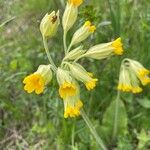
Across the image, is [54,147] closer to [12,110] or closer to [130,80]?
[12,110]

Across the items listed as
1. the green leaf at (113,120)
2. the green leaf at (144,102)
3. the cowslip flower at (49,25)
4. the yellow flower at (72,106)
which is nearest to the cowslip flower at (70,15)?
the cowslip flower at (49,25)

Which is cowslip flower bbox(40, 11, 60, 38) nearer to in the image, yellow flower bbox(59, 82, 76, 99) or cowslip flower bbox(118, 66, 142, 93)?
yellow flower bbox(59, 82, 76, 99)

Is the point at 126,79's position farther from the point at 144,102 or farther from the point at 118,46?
the point at 144,102

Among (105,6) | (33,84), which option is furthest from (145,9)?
(33,84)

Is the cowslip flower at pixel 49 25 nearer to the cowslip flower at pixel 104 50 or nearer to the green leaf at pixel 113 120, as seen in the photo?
the cowslip flower at pixel 104 50

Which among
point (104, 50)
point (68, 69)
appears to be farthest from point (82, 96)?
point (68, 69)

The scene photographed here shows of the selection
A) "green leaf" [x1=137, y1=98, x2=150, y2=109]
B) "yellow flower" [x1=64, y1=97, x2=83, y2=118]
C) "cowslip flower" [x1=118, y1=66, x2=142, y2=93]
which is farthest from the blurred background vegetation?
"yellow flower" [x1=64, y1=97, x2=83, y2=118]
